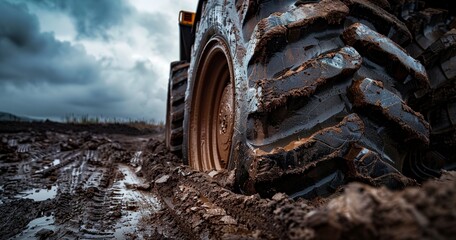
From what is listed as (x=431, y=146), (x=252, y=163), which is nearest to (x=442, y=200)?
(x=252, y=163)

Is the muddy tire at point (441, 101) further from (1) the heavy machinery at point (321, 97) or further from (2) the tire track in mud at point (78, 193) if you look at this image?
(2) the tire track in mud at point (78, 193)

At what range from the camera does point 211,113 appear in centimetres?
252

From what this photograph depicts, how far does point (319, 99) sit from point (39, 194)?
1.95m

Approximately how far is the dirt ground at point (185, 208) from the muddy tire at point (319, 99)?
0.12m

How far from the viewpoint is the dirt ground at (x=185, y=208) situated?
1.65 ft

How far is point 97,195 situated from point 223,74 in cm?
117

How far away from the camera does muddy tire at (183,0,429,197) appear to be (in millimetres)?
1271

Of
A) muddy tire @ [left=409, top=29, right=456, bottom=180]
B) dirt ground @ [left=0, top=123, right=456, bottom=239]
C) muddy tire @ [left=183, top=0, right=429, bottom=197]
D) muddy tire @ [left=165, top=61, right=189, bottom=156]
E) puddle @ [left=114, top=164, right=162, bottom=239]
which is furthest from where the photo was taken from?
muddy tire @ [left=165, top=61, right=189, bottom=156]

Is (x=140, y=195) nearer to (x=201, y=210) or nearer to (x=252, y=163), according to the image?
(x=201, y=210)

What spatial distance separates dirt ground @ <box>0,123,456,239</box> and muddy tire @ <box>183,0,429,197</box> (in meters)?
0.12

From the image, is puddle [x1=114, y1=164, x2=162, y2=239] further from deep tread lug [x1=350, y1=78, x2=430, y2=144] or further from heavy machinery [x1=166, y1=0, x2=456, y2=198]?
deep tread lug [x1=350, y1=78, x2=430, y2=144]

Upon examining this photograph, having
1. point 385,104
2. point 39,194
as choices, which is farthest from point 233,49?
point 39,194

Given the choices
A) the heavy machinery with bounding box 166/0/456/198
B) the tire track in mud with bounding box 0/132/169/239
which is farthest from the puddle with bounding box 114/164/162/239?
the heavy machinery with bounding box 166/0/456/198

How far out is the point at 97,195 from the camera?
6.94 ft
